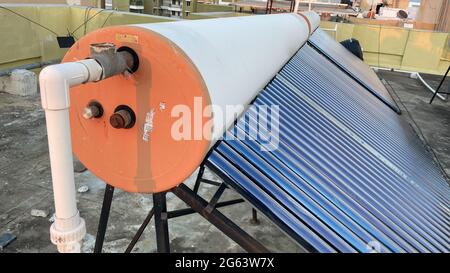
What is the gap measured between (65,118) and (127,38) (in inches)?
16.7

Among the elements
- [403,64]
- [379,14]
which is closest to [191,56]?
[403,64]

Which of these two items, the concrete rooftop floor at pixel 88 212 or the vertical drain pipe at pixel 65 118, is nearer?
the vertical drain pipe at pixel 65 118

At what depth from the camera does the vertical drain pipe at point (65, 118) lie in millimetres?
1350

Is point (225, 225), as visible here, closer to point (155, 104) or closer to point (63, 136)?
point (155, 104)

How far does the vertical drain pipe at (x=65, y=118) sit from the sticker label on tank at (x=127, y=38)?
0.06m

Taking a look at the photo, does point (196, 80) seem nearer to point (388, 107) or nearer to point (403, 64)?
point (388, 107)

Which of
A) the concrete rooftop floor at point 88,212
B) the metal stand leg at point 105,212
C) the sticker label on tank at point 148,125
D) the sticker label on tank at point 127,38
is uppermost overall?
the sticker label on tank at point 127,38

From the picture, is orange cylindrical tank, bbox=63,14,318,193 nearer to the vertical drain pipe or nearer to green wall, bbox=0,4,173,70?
the vertical drain pipe

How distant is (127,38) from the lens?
5.25 ft

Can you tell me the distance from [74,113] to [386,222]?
5.78 ft

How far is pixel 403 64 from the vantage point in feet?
48.9

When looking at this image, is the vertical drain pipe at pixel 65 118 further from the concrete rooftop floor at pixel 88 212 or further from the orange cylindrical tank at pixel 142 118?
the concrete rooftop floor at pixel 88 212

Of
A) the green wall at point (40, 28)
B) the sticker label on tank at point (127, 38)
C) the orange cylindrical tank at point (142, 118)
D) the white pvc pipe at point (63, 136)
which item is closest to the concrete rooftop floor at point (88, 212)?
the orange cylindrical tank at point (142, 118)

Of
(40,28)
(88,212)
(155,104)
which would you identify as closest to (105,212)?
(155,104)
